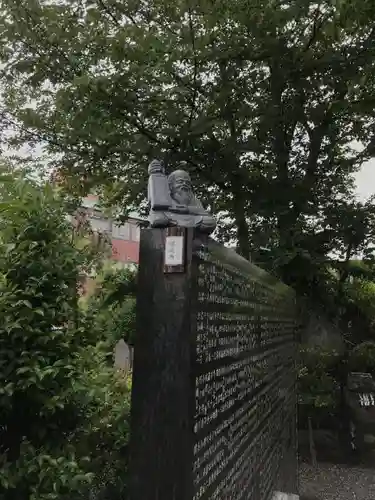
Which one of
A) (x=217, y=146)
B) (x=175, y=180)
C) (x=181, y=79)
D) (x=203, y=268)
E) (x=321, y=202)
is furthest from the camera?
(x=321, y=202)

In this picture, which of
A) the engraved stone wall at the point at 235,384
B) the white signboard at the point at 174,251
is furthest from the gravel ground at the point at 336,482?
the white signboard at the point at 174,251

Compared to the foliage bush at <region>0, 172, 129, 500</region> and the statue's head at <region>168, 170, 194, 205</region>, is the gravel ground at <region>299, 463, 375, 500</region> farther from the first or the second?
the statue's head at <region>168, 170, 194, 205</region>

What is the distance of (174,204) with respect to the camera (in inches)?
86.0

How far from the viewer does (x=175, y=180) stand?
2.29m

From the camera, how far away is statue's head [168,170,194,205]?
2.25m

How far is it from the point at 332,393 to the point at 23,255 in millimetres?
6523

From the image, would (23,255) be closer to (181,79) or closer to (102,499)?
(102,499)

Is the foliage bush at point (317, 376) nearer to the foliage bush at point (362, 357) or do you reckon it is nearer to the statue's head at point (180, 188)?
the foliage bush at point (362, 357)

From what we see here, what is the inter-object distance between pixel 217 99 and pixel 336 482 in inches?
207

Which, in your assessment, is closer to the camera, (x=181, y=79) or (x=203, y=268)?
(x=203, y=268)

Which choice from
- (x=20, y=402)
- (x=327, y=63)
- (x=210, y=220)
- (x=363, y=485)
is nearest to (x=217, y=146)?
(x=327, y=63)

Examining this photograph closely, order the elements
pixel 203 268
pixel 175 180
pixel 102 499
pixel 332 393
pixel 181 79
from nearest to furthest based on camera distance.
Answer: pixel 203 268 → pixel 175 180 → pixel 102 499 → pixel 181 79 → pixel 332 393

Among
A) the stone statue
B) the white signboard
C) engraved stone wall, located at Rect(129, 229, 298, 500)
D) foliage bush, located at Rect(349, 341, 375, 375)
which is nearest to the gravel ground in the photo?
foliage bush, located at Rect(349, 341, 375, 375)

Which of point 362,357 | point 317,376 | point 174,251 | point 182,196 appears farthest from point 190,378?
point 362,357
